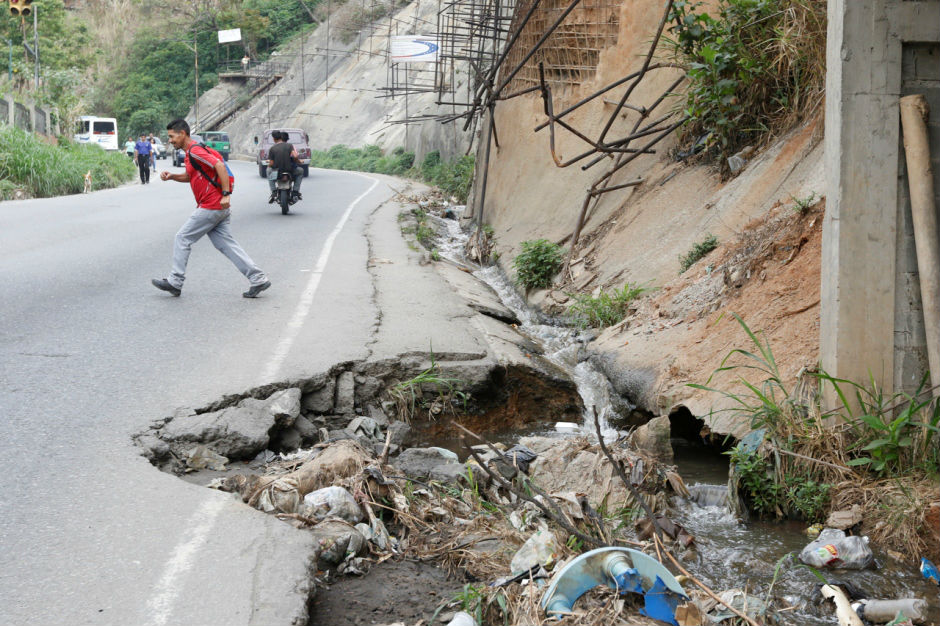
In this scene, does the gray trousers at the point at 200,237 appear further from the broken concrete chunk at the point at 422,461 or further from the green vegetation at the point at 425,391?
the broken concrete chunk at the point at 422,461

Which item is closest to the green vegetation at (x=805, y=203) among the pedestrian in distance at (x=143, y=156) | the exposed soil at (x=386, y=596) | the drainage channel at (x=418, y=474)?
the drainage channel at (x=418, y=474)

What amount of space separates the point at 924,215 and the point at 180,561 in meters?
4.08

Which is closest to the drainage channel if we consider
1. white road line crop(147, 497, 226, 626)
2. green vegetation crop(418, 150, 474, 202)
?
white road line crop(147, 497, 226, 626)

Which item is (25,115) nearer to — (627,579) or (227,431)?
(227,431)

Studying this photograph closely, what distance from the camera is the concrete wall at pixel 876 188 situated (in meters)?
4.84

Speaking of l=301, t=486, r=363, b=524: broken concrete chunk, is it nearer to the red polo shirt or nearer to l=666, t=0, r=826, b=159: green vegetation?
the red polo shirt

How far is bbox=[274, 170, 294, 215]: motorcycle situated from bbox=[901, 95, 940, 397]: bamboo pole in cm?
1445

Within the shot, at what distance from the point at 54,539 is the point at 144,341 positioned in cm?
348

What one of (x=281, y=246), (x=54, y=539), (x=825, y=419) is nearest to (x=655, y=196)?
(x=281, y=246)

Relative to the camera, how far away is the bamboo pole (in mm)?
4680

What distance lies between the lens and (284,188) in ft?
58.6

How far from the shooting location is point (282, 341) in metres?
7.02

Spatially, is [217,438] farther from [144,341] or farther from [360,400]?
[144,341]

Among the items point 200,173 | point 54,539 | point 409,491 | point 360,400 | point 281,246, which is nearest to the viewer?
point 54,539
